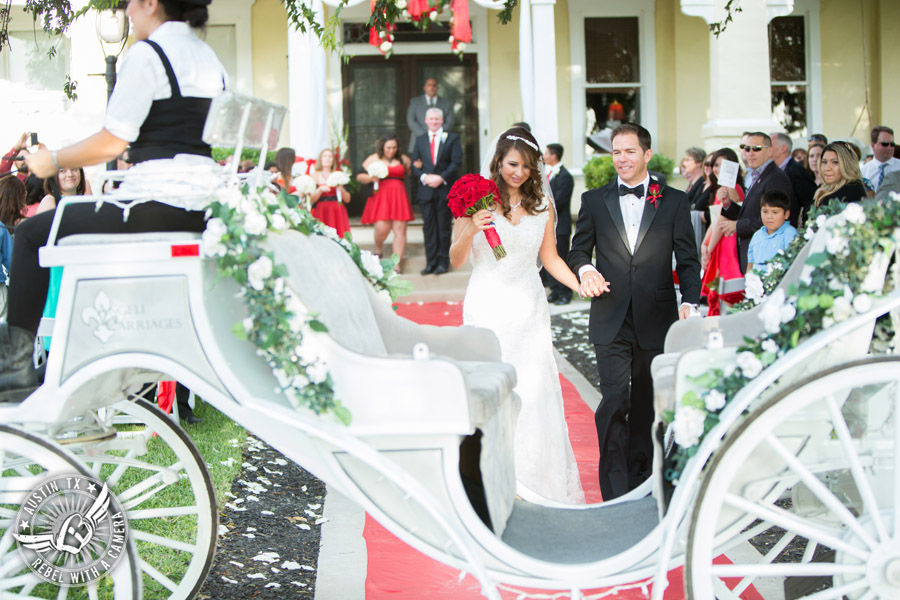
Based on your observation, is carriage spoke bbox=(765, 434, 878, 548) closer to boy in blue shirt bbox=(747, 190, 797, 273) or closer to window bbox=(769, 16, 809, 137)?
boy in blue shirt bbox=(747, 190, 797, 273)

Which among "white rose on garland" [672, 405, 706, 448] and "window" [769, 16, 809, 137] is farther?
"window" [769, 16, 809, 137]

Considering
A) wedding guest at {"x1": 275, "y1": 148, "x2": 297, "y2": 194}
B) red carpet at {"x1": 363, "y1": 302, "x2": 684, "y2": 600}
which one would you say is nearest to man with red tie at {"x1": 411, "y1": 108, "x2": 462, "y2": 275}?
wedding guest at {"x1": 275, "y1": 148, "x2": 297, "y2": 194}

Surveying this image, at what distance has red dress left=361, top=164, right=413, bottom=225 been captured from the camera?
13.0 meters

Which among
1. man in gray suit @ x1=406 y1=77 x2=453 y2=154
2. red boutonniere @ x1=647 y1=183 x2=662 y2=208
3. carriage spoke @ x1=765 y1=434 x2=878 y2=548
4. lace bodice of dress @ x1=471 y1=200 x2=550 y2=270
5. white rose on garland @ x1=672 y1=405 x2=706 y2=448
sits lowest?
carriage spoke @ x1=765 y1=434 x2=878 y2=548

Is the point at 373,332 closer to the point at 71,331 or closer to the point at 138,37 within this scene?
the point at 71,331

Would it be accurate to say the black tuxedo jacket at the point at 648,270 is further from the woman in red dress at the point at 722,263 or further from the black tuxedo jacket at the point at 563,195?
the black tuxedo jacket at the point at 563,195

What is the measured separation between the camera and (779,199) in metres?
7.30

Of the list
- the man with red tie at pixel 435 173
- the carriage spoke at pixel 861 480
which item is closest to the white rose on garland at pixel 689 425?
the carriage spoke at pixel 861 480

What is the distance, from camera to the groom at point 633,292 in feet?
16.0

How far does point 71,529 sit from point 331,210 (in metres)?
9.50

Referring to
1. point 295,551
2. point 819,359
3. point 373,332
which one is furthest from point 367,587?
point 819,359

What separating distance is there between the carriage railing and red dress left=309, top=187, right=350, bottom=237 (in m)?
9.86

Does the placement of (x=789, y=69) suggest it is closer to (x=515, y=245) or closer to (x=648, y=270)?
(x=515, y=245)

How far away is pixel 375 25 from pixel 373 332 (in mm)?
2757
